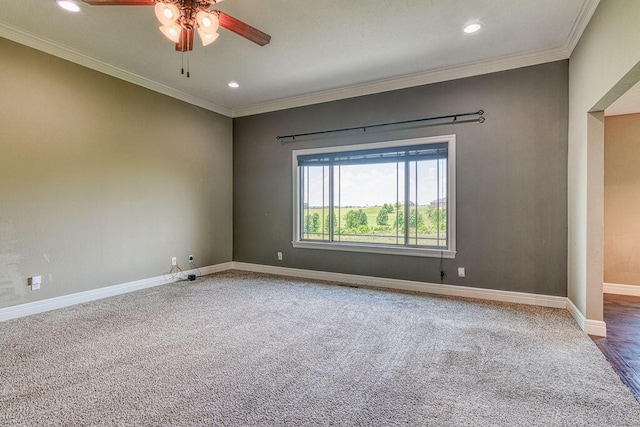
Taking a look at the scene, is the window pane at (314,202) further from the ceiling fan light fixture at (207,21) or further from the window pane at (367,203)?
the ceiling fan light fixture at (207,21)

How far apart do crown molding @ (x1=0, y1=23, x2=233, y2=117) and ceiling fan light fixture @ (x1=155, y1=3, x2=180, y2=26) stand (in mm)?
2187

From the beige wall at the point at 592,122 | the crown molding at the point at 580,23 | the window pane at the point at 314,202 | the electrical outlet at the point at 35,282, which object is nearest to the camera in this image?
the beige wall at the point at 592,122

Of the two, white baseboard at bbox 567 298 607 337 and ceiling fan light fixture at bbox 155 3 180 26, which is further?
white baseboard at bbox 567 298 607 337

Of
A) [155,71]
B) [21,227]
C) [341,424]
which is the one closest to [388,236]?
[341,424]

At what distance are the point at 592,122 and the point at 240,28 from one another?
10.4 ft

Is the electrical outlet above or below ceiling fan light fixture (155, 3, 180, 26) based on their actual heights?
below

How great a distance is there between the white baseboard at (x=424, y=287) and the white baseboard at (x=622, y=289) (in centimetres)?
141

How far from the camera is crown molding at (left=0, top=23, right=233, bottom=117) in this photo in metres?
3.08

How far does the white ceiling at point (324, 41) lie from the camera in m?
2.74

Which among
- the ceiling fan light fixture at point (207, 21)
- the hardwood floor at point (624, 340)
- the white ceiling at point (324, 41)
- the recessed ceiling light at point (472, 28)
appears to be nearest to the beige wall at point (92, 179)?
the white ceiling at point (324, 41)

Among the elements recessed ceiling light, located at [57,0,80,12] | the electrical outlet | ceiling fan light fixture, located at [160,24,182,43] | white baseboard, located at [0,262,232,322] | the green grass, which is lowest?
white baseboard, located at [0,262,232,322]

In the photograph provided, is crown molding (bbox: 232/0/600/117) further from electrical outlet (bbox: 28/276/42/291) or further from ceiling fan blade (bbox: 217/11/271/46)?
electrical outlet (bbox: 28/276/42/291)

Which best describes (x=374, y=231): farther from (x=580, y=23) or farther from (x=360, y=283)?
(x=580, y=23)

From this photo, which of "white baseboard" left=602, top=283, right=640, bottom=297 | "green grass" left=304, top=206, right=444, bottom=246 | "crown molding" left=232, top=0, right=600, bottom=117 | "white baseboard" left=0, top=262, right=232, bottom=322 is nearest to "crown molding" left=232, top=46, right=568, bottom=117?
"crown molding" left=232, top=0, right=600, bottom=117
